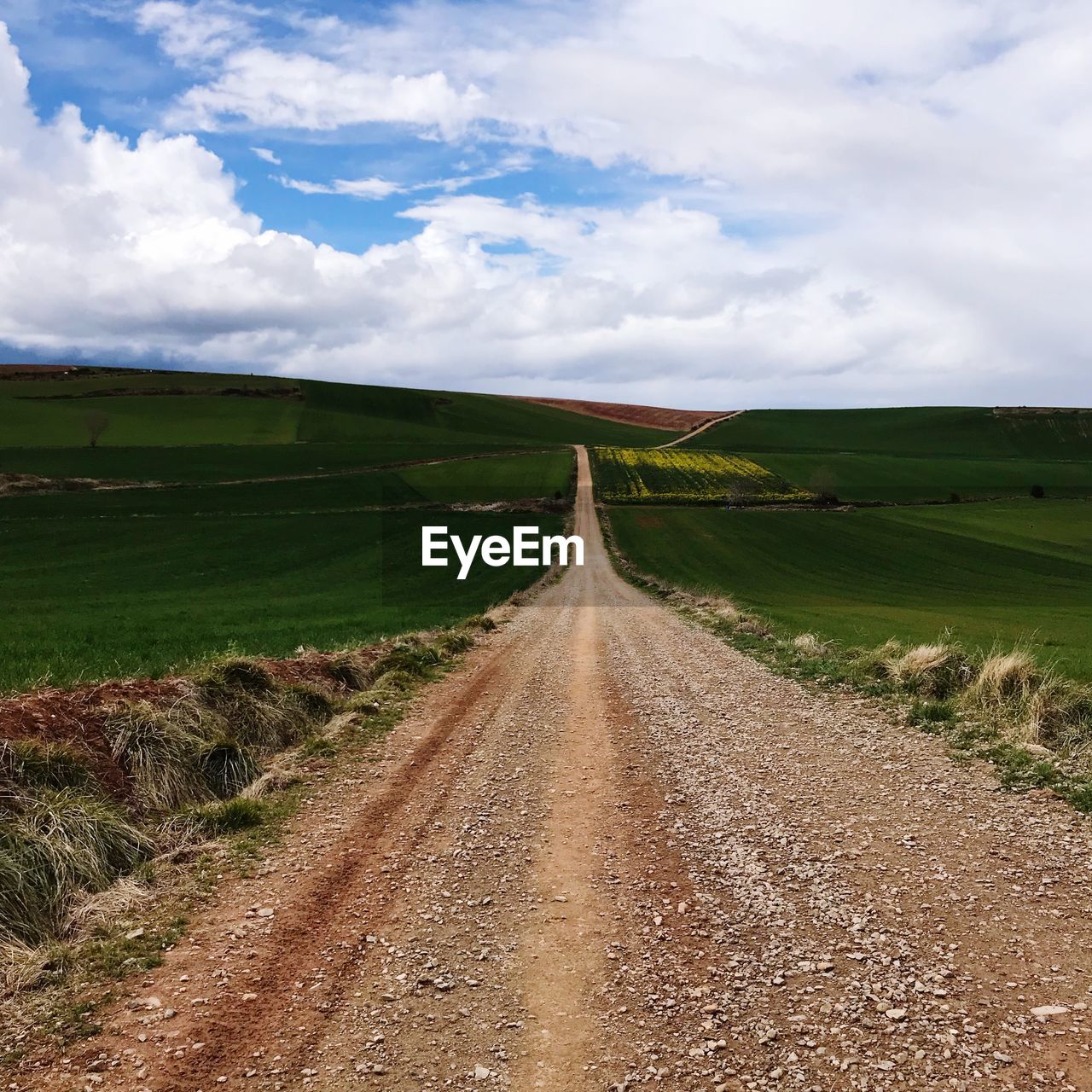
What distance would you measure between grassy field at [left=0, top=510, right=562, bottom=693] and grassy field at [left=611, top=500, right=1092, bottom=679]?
13243mm

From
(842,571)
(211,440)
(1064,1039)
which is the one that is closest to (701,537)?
(842,571)

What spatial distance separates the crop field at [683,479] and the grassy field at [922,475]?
4.20 meters

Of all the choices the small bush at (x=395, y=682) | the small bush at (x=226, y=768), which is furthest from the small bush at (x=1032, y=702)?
the small bush at (x=226, y=768)

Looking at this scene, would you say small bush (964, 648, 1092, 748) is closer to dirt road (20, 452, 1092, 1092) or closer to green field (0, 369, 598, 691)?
dirt road (20, 452, 1092, 1092)

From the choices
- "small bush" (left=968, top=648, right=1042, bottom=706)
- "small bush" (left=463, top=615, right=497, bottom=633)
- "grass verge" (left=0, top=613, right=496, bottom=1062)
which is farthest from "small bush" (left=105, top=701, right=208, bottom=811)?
"small bush" (left=463, top=615, right=497, bottom=633)

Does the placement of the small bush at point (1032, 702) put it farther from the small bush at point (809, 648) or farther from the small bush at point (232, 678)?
the small bush at point (232, 678)

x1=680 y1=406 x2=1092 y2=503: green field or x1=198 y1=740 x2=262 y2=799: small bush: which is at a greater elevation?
x1=680 y1=406 x2=1092 y2=503: green field

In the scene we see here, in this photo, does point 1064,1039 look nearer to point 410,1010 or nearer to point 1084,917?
point 1084,917

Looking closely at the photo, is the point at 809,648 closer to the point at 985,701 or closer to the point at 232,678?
the point at 985,701

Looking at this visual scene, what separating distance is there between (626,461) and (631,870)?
334 ft

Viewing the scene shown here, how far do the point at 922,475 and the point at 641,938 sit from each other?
108 metres

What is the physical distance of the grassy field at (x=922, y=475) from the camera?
92312 millimetres

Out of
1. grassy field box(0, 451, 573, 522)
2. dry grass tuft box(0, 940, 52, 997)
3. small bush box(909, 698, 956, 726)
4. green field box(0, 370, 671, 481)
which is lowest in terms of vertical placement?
dry grass tuft box(0, 940, 52, 997)

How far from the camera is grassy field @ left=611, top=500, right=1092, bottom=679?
107 ft
